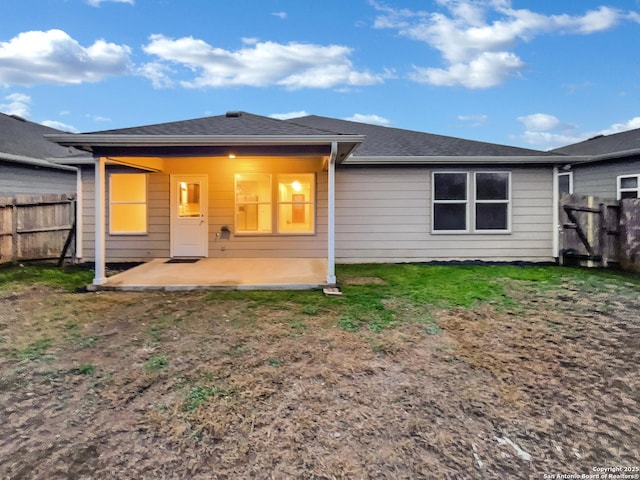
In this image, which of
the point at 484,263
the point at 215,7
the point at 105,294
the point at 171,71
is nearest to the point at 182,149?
the point at 105,294

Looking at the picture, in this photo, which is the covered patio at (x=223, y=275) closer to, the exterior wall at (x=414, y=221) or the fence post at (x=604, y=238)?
the exterior wall at (x=414, y=221)

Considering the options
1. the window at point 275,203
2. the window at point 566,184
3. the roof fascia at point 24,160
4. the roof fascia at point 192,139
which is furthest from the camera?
the window at point 566,184

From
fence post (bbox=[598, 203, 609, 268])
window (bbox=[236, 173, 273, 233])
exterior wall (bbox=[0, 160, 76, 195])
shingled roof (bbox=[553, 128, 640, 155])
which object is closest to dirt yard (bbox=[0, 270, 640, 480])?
fence post (bbox=[598, 203, 609, 268])

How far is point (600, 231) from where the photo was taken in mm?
8867

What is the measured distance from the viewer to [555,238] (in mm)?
9320

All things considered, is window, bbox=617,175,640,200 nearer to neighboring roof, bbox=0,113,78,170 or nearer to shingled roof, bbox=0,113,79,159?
neighboring roof, bbox=0,113,78,170

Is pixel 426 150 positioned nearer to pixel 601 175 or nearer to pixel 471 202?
pixel 471 202

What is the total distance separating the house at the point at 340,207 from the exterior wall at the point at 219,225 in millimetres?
24

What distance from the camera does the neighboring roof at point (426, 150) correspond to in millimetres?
8961

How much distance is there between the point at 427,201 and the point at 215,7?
1089 centimetres

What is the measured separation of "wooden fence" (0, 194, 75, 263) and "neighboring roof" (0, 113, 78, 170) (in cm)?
138

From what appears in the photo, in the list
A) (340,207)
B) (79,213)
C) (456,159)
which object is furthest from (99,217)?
(456,159)

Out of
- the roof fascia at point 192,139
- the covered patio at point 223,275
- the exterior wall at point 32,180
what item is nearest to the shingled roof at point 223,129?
the roof fascia at point 192,139

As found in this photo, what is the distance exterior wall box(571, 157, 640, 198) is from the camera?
11195 mm
